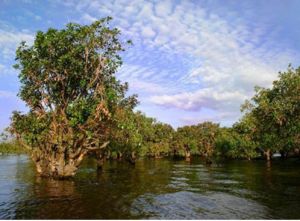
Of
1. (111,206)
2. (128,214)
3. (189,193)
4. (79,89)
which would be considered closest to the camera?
(128,214)

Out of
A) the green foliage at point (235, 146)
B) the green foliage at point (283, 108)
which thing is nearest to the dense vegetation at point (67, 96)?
the green foliage at point (283, 108)

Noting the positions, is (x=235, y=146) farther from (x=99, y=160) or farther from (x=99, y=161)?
(x=99, y=161)

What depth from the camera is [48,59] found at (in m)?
40.8

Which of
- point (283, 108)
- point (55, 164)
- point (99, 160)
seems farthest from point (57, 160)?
point (283, 108)

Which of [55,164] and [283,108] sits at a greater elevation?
[283,108]

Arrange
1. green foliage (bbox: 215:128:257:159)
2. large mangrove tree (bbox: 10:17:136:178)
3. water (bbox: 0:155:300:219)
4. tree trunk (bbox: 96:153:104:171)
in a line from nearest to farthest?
water (bbox: 0:155:300:219) < large mangrove tree (bbox: 10:17:136:178) < tree trunk (bbox: 96:153:104:171) < green foliage (bbox: 215:128:257:159)

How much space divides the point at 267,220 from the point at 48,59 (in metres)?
30.8

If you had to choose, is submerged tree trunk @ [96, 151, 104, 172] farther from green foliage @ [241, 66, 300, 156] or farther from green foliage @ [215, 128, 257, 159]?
green foliage @ [215, 128, 257, 159]

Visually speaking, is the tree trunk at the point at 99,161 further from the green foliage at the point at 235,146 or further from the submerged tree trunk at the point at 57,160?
the green foliage at the point at 235,146

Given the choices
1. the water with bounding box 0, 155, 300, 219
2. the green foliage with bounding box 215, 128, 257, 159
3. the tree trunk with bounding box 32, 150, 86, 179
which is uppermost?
the green foliage with bounding box 215, 128, 257, 159

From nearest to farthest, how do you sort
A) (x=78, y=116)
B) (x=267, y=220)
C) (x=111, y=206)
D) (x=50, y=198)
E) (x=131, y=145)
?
(x=267, y=220), (x=111, y=206), (x=50, y=198), (x=78, y=116), (x=131, y=145)

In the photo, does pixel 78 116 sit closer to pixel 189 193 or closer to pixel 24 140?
pixel 24 140

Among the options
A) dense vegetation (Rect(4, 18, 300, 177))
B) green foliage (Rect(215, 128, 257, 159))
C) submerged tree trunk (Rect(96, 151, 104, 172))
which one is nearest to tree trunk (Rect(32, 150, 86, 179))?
dense vegetation (Rect(4, 18, 300, 177))

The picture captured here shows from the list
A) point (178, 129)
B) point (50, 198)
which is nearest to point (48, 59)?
point (50, 198)
